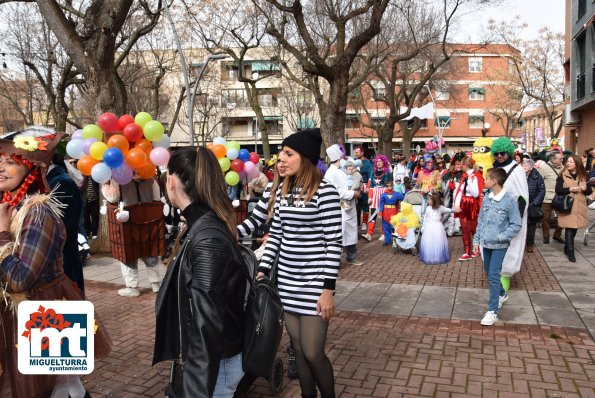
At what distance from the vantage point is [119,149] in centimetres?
622

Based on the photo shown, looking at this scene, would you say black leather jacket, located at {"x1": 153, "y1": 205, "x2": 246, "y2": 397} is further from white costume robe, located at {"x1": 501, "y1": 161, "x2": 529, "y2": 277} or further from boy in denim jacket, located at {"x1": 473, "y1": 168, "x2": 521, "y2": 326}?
white costume robe, located at {"x1": 501, "y1": 161, "x2": 529, "y2": 277}

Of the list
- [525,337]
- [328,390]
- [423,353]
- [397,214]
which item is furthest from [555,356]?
[397,214]

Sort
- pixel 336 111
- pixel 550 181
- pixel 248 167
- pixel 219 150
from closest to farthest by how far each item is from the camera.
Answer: pixel 219 150 → pixel 248 167 → pixel 550 181 → pixel 336 111

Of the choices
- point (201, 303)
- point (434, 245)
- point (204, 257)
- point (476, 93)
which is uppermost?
point (476, 93)

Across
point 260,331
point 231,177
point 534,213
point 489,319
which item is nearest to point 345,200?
point 231,177

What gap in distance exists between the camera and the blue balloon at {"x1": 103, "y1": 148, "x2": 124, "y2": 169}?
603 centimetres

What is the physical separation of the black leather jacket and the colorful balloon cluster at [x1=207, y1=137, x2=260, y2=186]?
5.52 m

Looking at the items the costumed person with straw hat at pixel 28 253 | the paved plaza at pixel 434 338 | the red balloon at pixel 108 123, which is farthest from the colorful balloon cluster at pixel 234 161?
the costumed person with straw hat at pixel 28 253

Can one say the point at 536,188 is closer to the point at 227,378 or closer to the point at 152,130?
the point at 152,130

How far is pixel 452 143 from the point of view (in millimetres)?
55875

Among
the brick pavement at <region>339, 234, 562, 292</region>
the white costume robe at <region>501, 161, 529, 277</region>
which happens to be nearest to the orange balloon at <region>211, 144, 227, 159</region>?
the brick pavement at <region>339, 234, 562, 292</region>

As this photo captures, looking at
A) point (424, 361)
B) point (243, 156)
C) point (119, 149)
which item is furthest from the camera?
point (243, 156)

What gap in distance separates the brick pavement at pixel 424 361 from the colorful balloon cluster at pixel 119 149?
186cm

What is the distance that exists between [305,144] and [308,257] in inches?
28.9
